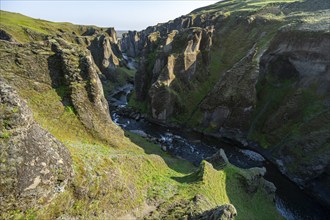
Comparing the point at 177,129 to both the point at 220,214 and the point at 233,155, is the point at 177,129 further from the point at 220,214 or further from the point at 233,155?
the point at 220,214

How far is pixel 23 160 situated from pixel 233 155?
60805 mm

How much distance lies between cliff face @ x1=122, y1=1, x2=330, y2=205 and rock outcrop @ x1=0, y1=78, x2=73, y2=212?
186 ft

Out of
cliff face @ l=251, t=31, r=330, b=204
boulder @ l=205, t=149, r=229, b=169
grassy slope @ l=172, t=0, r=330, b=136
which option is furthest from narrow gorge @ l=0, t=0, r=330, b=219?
grassy slope @ l=172, t=0, r=330, b=136

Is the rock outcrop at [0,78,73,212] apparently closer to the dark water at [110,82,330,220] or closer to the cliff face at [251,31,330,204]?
the dark water at [110,82,330,220]

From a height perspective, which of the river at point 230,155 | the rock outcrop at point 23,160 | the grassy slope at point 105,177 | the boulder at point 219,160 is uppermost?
the rock outcrop at point 23,160

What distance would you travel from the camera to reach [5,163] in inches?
746

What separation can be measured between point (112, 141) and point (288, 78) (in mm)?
63507

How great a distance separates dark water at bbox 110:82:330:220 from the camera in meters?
53.3

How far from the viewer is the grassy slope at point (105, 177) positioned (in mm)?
24906

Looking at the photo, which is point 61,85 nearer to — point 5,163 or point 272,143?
point 5,163

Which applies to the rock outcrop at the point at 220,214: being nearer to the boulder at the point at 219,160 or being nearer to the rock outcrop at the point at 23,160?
the rock outcrop at the point at 23,160

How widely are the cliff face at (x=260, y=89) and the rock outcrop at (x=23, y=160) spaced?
5667 cm

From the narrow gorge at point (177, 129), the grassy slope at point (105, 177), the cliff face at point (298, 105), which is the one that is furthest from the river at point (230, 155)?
the grassy slope at point (105, 177)

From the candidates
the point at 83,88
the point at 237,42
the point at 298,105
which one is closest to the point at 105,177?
the point at 83,88
